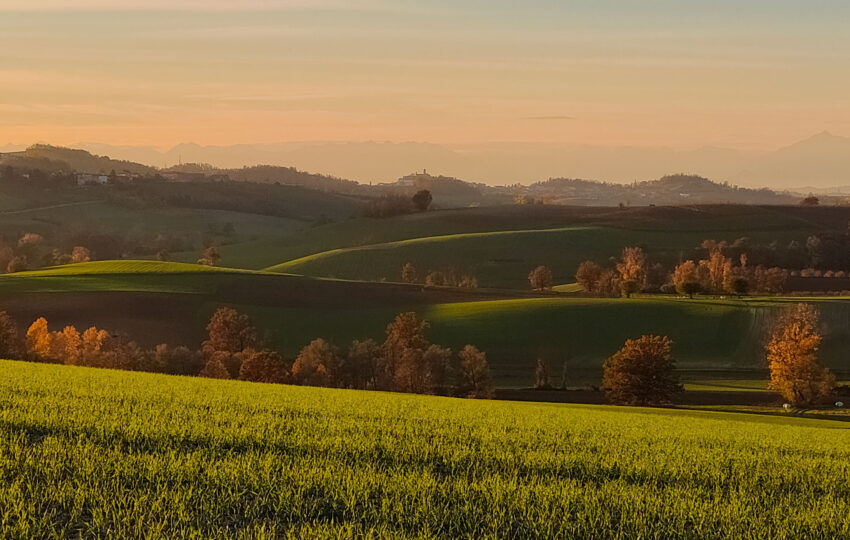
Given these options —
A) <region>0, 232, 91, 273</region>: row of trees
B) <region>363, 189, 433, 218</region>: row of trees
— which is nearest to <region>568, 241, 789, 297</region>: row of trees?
<region>363, 189, 433, 218</region>: row of trees

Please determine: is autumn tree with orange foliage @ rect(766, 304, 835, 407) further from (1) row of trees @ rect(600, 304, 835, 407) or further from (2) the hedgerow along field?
(2) the hedgerow along field

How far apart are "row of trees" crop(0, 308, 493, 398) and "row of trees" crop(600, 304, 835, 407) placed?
7.57 metres

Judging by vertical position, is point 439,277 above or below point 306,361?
above

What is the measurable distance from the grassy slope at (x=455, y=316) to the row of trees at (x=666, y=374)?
699 centimetres

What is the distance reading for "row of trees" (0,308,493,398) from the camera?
6681 cm

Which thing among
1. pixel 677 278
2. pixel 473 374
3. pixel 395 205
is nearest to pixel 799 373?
pixel 473 374

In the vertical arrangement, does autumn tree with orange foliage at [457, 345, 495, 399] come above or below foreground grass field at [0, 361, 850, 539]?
below

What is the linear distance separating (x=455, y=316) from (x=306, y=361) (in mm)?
28102

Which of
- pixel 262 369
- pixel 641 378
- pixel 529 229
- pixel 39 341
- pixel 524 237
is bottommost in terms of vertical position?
pixel 641 378

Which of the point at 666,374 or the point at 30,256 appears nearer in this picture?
the point at 666,374

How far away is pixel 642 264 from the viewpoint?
5172 inches

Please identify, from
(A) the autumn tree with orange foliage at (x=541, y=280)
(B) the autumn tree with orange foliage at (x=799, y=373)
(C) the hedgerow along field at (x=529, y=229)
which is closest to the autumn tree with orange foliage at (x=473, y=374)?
(B) the autumn tree with orange foliage at (x=799, y=373)

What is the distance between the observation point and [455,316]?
94.4 meters

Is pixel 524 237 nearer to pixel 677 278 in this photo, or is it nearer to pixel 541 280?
pixel 541 280
